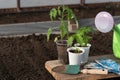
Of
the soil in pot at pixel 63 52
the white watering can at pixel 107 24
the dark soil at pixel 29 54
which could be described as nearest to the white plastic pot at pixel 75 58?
the soil in pot at pixel 63 52

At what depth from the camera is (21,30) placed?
500 cm

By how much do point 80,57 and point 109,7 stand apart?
342 cm

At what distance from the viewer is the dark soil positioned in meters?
3.51

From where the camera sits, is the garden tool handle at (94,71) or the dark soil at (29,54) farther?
the dark soil at (29,54)

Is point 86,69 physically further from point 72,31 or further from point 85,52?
point 72,31

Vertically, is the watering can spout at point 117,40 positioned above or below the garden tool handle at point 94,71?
above

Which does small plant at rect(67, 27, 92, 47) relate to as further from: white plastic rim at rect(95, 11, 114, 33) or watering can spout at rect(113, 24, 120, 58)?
watering can spout at rect(113, 24, 120, 58)

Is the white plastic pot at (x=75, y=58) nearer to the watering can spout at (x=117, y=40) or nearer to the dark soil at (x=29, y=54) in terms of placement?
the watering can spout at (x=117, y=40)

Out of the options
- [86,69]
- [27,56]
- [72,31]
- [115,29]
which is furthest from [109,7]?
[86,69]

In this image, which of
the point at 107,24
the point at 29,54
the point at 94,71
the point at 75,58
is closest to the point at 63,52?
the point at 75,58

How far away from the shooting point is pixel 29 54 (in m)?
4.10

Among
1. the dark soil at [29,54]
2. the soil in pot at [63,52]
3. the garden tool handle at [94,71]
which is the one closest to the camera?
the garden tool handle at [94,71]

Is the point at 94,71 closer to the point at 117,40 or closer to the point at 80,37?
the point at 80,37

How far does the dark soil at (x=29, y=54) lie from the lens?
3512 millimetres
